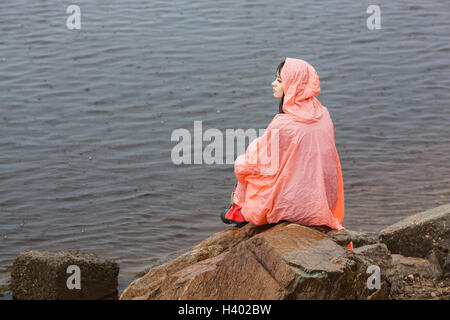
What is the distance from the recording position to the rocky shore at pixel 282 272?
4113 millimetres

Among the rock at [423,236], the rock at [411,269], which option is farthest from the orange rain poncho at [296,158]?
the rock at [423,236]

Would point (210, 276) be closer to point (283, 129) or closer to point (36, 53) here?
point (283, 129)

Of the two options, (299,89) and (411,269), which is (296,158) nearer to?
(299,89)

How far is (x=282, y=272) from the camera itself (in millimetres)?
4148

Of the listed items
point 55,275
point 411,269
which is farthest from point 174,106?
point 411,269

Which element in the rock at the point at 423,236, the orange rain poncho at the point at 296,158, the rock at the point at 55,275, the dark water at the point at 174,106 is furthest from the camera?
the dark water at the point at 174,106

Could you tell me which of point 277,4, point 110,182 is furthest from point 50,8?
point 110,182

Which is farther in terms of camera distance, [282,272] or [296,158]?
[296,158]

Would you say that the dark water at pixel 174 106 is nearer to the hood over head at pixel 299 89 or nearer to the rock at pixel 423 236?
the rock at pixel 423 236

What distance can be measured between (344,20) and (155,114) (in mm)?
6315

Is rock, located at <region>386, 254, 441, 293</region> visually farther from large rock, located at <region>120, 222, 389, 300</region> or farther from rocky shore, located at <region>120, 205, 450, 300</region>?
large rock, located at <region>120, 222, 389, 300</region>

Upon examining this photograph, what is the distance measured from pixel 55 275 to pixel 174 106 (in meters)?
5.68

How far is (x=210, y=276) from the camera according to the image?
4379 mm

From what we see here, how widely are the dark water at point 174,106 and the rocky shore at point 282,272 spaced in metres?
2.15
